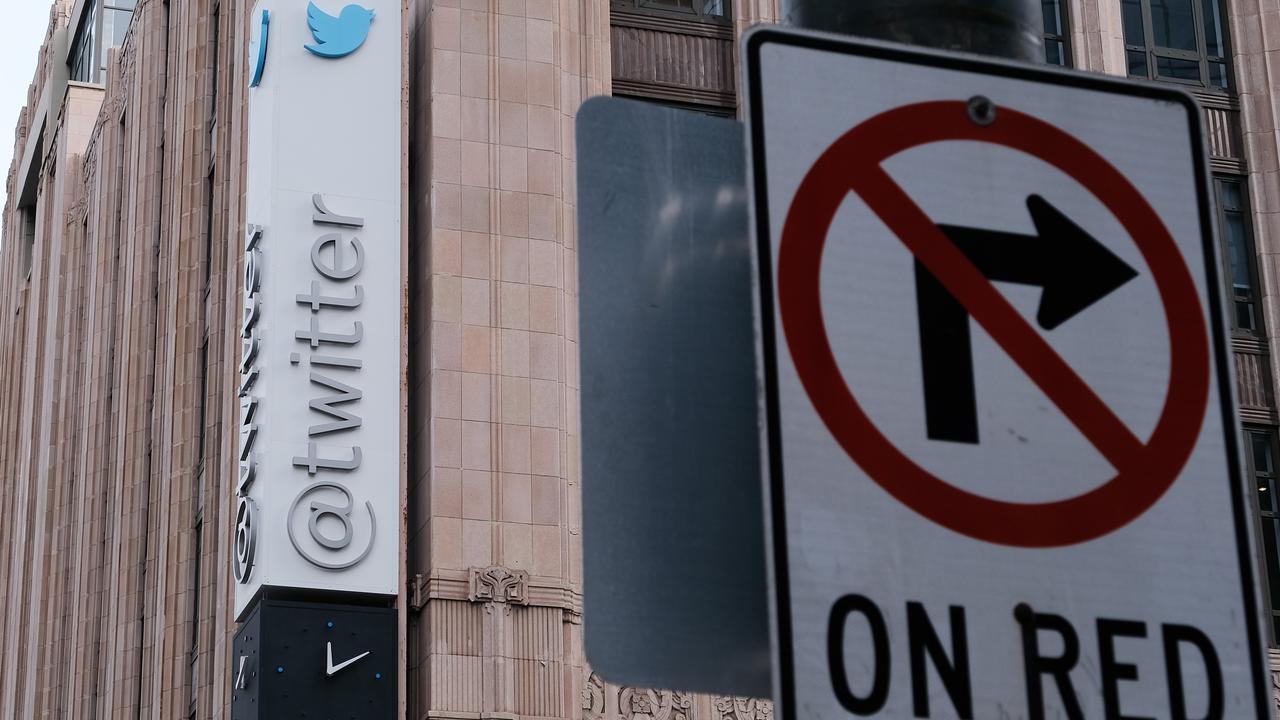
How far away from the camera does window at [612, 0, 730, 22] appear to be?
1270 inches

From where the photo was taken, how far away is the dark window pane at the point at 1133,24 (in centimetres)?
3497

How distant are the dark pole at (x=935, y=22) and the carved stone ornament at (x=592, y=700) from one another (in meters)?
24.6

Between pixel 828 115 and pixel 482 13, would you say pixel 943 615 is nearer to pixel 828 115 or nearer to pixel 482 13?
pixel 828 115

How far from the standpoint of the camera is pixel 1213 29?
3572 centimetres

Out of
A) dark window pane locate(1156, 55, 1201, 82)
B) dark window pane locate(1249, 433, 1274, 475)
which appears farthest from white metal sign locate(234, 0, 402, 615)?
dark window pane locate(1249, 433, 1274, 475)

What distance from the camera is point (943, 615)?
10.1 feet

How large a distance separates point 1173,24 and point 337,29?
14.3m

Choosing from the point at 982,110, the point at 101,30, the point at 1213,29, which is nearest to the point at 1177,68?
the point at 1213,29

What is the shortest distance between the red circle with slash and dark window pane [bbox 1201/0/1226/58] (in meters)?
33.6

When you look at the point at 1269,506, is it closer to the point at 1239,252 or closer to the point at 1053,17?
the point at 1239,252

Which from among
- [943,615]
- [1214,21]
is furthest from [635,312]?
[1214,21]

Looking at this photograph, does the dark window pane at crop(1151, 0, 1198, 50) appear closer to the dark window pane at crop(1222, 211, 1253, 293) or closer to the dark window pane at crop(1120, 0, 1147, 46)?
the dark window pane at crop(1120, 0, 1147, 46)

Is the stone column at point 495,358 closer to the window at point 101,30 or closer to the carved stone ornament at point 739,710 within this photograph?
the carved stone ornament at point 739,710

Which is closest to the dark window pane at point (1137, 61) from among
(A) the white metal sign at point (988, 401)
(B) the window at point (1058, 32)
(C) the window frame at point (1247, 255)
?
(B) the window at point (1058, 32)
